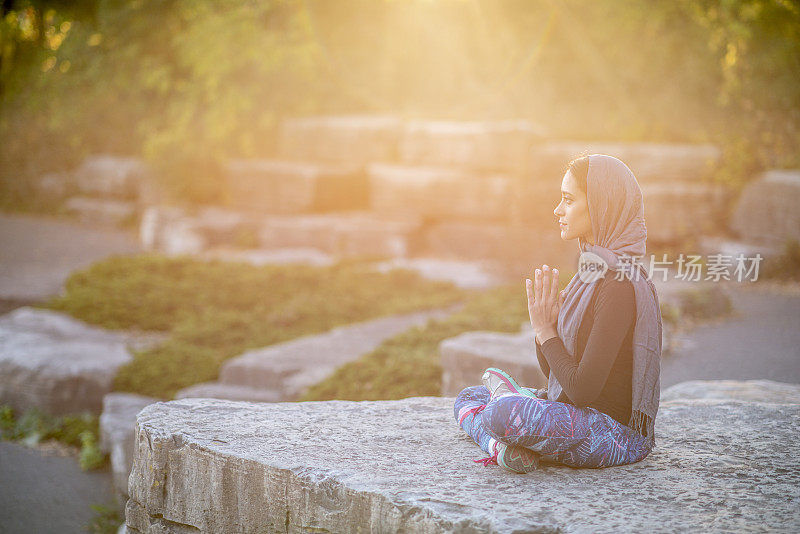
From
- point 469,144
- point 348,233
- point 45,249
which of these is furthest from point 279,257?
point 45,249

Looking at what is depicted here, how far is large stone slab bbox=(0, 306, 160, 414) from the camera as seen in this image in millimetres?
5699

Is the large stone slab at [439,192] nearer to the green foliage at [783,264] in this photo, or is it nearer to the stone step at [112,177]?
the green foliage at [783,264]

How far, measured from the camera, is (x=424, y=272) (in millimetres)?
8992

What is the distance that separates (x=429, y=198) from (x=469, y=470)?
8.34m

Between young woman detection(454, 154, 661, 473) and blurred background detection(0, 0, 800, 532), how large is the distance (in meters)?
1.83

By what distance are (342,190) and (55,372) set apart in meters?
6.68

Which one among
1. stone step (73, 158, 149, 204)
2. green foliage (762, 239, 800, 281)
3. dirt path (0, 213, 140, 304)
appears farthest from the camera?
stone step (73, 158, 149, 204)

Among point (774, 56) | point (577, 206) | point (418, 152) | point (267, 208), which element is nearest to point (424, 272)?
point (418, 152)

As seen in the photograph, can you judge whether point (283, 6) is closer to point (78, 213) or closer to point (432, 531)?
point (78, 213)

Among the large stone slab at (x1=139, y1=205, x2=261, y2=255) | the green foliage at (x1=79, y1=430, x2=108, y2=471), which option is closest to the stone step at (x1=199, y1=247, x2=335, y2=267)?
the large stone slab at (x1=139, y1=205, x2=261, y2=255)

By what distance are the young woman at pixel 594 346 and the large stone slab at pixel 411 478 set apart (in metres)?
0.13

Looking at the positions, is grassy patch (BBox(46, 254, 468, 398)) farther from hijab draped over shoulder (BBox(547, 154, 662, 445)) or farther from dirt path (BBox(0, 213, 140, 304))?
hijab draped over shoulder (BBox(547, 154, 662, 445))

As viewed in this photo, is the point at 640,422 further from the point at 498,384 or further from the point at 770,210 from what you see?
the point at 770,210

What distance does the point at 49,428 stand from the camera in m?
5.48
